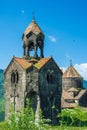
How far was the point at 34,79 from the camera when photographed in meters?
44.7

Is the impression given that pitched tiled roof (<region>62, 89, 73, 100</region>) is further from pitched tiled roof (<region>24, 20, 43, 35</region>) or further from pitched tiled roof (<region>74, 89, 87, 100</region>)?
pitched tiled roof (<region>24, 20, 43, 35</region>)

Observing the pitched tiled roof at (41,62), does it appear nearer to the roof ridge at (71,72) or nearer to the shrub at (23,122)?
the roof ridge at (71,72)

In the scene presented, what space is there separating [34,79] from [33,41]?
516cm

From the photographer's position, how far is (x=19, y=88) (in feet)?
149

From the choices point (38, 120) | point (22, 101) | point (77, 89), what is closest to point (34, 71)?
point (22, 101)

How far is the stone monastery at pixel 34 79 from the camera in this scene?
44.7 meters

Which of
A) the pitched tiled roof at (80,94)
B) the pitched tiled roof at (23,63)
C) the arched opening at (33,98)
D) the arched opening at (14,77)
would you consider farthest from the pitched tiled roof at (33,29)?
the pitched tiled roof at (80,94)

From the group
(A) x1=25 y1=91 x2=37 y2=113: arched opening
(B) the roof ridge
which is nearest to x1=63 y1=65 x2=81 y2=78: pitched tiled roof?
(B) the roof ridge

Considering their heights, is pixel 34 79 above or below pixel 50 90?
above

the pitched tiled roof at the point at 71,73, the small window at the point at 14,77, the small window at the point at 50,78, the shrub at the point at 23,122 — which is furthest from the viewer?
the pitched tiled roof at the point at 71,73

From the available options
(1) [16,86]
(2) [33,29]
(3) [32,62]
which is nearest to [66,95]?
(3) [32,62]

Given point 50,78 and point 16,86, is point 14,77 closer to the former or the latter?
point 16,86

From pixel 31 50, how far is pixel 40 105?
7421 millimetres

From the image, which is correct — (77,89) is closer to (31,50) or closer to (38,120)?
(31,50)
